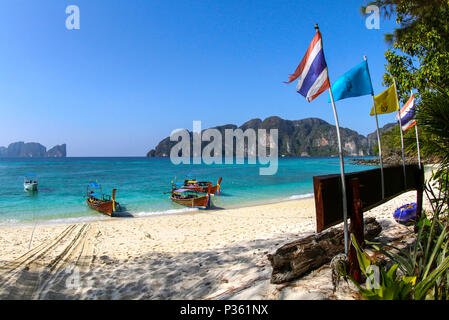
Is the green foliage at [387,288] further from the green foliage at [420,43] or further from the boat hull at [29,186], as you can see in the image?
the boat hull at [29,186]

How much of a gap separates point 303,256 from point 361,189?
3.74 ft

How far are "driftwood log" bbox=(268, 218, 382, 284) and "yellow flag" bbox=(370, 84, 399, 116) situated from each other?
3.13 metres

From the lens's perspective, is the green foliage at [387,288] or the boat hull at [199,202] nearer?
the green foliage at [387,288]

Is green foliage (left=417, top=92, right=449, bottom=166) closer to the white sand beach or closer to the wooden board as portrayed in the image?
the wooden board

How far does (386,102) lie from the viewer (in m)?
5.33

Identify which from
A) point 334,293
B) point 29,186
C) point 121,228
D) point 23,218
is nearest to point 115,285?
point 334,293

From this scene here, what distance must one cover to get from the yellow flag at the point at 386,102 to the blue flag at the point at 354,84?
1.50 m

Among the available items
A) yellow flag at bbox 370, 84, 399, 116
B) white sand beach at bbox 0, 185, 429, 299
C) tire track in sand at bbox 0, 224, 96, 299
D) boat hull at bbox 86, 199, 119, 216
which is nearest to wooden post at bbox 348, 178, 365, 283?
white sand beach at bbox 0, 185, 429, 299

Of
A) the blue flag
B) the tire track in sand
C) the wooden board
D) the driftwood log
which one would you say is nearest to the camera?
the wooden board

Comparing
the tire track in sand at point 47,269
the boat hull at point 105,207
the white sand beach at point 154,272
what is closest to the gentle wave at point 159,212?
the boat hull at point 105,207

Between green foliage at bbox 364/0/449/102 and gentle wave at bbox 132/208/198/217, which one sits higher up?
green foliage at bbox 364/0/449/102

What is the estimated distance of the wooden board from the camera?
2.47 meters

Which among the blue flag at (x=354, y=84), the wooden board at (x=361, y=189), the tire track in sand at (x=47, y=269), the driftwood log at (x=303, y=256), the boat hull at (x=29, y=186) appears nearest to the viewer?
the wooden board at (x=361, y=189)

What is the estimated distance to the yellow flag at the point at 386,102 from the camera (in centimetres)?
527
